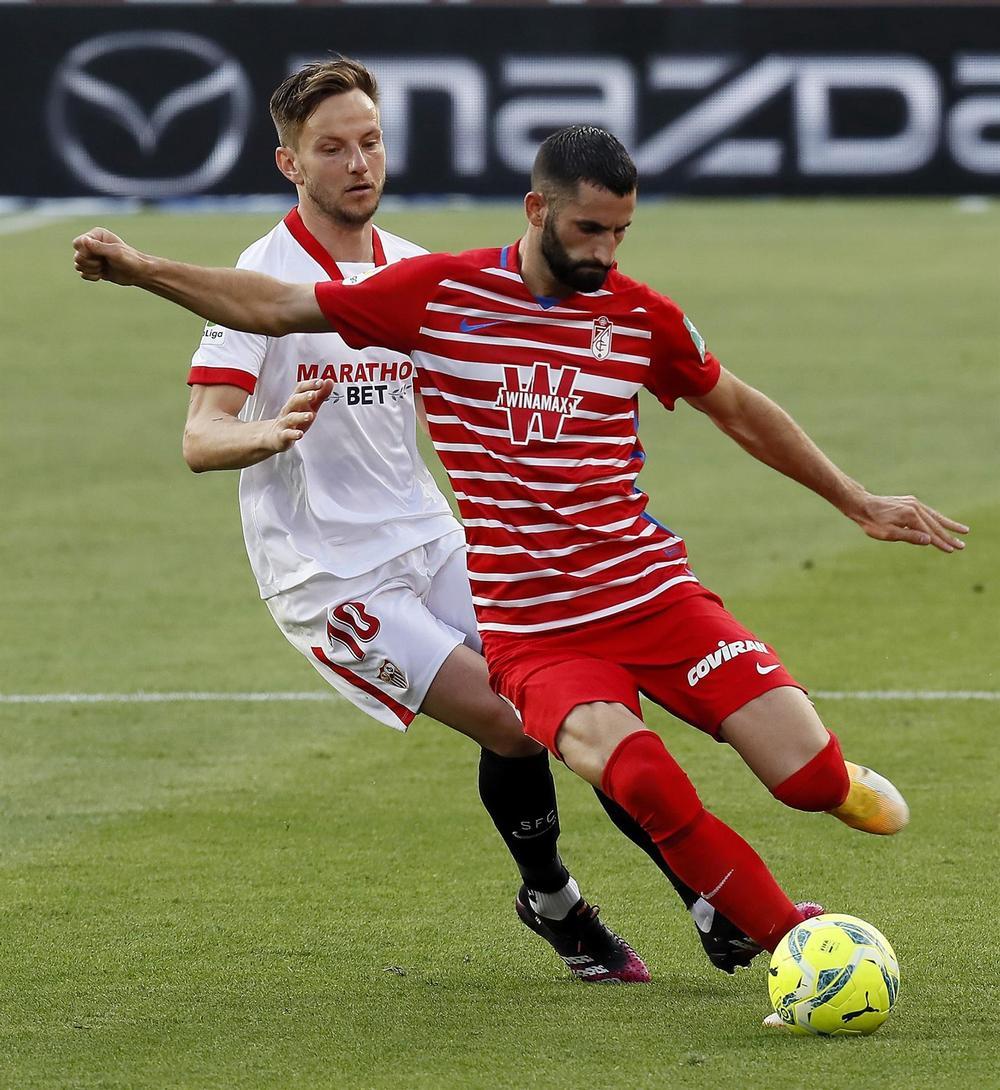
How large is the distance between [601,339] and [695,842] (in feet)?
3.88

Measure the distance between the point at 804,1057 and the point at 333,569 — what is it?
1.81 meters

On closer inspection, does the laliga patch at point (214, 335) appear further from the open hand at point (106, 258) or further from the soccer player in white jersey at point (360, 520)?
Result: the open hand at point (106, 258)

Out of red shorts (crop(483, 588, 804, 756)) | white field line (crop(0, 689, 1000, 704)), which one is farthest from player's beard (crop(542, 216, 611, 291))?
white field line (crop(0, 689, 1000, 704))

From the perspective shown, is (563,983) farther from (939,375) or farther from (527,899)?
(939,375)

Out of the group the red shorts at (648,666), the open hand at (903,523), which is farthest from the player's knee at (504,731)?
the open hand at (903,523)

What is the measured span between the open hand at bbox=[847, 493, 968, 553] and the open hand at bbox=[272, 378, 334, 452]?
1339mm

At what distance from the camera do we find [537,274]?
4.80 meters

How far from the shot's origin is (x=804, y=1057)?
4.36m

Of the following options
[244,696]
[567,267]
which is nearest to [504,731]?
[567,267]

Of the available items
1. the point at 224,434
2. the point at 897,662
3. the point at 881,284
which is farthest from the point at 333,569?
the point at 881,284

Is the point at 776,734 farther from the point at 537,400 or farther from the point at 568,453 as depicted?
the point at 537,400

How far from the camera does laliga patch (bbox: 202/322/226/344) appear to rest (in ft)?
17.1

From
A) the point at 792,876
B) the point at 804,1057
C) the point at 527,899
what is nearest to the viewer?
the point at 804,1057

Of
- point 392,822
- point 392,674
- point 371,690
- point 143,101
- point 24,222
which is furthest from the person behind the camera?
point 24,222
